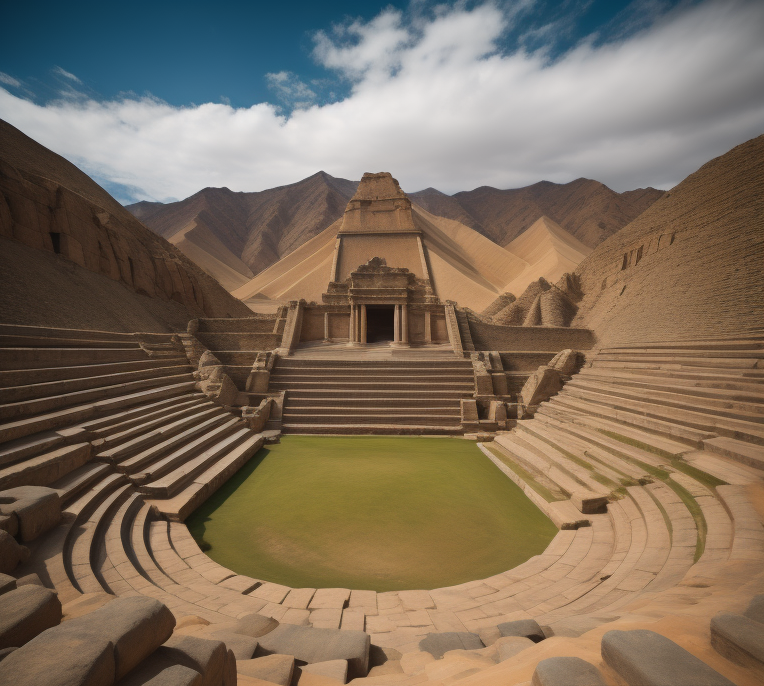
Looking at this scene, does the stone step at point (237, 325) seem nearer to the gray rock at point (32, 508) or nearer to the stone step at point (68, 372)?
the stone step at point (68, 372)

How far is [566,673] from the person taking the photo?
6.34ft

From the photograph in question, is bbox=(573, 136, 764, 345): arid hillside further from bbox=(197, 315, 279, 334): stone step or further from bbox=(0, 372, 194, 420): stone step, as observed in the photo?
bbox=(197, 315, 279, 334): stone step

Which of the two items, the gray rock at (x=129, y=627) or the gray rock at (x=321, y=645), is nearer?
the gray rock at (x=129, y=627)

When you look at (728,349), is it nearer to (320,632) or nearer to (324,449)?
(324,449)

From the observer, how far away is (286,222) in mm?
82250

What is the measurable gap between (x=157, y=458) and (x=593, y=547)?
22.9ft

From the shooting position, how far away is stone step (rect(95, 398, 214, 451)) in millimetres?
6364

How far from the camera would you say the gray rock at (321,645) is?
2.95 metres

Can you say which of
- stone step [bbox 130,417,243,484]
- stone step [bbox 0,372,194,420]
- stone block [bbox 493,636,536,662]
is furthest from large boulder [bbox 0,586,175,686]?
stone step [bbox 0,372,194,420]

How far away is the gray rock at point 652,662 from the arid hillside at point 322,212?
65928mm

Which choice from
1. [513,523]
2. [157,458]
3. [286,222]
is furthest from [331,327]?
[286,222]

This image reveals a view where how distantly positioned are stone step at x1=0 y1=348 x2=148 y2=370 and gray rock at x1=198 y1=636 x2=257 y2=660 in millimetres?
5662

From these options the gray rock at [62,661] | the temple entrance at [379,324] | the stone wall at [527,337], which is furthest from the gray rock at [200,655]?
the temple entrance at [379,324]

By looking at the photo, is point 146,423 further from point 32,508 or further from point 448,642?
point 448,642
